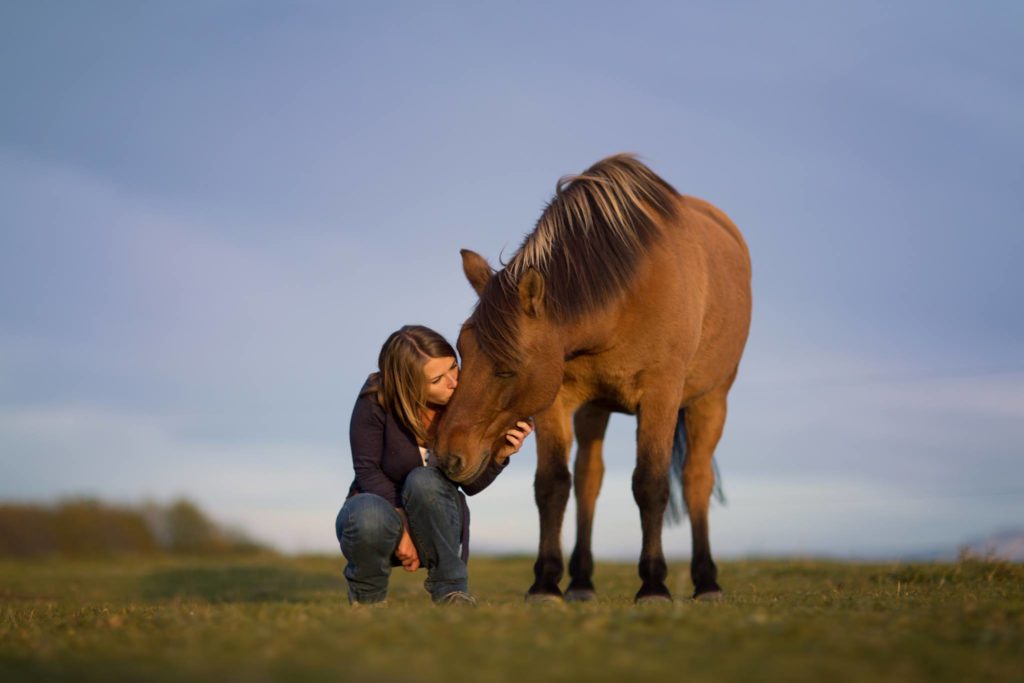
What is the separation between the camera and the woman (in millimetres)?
4898

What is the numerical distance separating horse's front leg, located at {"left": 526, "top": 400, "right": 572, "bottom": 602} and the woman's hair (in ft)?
4.62

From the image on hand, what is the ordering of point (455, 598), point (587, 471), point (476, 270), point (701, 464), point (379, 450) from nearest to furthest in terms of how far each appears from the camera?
point (455, 598) → point (379, 450) → point (476, 270) → point (587, 471) → point (701, 464)

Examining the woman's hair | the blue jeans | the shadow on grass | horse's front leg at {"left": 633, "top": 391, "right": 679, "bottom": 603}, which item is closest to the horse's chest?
horse's front leg at {"left": 633, "top": 391, "right": 679, "bottom": 603}

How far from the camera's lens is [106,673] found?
256cm

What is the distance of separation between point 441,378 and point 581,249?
4.65 ft

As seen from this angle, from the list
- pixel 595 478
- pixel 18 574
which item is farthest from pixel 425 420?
pixel 18 574

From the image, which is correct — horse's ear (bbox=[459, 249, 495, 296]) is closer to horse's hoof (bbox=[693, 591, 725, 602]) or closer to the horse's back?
the horse's back

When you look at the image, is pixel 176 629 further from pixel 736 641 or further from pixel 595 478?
pixel 595 478

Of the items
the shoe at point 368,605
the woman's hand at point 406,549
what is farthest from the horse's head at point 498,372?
the shoe at point 368,605

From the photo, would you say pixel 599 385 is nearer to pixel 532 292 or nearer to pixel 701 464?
pixel 532 292

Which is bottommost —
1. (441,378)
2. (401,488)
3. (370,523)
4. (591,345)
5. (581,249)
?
(370,523)

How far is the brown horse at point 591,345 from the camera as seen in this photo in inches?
213

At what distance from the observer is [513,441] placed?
550 centimetres

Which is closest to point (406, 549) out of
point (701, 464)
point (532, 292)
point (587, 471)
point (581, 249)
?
point (532, 292)
